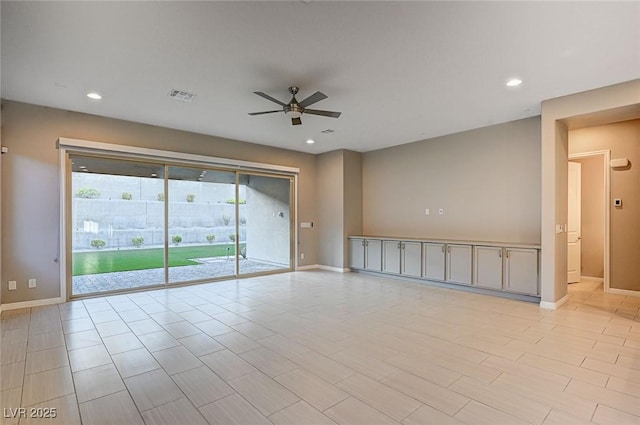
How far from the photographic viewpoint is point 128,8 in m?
2.48

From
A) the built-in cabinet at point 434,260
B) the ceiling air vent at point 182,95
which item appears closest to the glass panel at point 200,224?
the ceiling air vent at point 182,95

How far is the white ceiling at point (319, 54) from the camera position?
8.32ft

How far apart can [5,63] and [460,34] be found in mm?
4548

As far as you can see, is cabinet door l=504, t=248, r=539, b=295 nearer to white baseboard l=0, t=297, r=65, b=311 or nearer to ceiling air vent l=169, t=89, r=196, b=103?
ceiling air vent l=169, t=89, r=196, b=103

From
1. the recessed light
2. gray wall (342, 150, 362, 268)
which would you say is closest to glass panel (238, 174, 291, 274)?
gray wall (342, 150, 362, 268)

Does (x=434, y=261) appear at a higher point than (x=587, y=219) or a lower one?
lower

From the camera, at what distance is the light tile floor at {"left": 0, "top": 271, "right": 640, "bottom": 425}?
2115 mm

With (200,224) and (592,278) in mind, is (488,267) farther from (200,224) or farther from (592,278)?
(200,224)

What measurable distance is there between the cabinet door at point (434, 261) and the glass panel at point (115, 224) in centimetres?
A: 494

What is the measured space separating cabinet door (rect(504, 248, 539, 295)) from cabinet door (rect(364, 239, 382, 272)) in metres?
2.51

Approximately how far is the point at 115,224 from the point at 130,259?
2.37 ft

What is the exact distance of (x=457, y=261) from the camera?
5.68 metres

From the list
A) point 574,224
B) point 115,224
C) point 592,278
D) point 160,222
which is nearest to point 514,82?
point 574,224

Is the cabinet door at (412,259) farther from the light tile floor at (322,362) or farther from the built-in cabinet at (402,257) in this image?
the light tile floor at (322,362)
